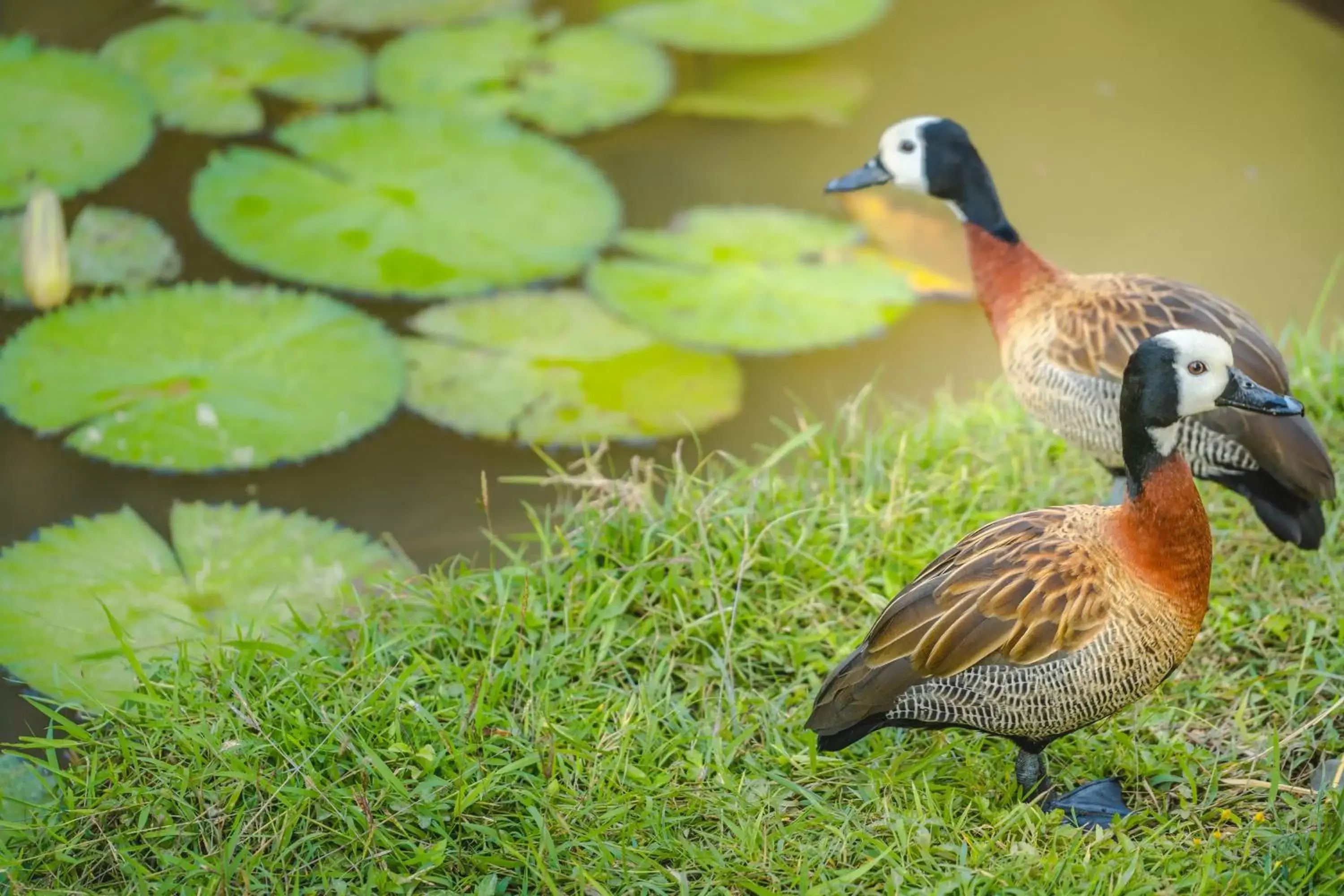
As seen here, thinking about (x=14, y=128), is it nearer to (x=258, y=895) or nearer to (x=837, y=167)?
(x=837, y=167)

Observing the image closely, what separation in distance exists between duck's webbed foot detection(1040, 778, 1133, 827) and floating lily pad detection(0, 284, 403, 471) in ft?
7.44

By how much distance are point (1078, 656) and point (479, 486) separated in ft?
6.40

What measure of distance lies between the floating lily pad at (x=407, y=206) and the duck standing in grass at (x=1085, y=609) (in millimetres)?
2348

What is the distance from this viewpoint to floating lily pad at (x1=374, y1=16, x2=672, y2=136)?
558 centimetres

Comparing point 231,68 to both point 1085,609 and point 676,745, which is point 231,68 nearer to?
point 676,745

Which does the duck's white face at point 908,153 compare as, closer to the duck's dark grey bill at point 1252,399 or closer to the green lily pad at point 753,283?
the green lily pad at point 753,283

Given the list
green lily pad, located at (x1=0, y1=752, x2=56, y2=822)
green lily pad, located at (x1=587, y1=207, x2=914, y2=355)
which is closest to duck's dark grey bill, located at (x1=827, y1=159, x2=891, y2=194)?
green lily pad, located at (x1=587, y1=207, x2=914, y2=355)

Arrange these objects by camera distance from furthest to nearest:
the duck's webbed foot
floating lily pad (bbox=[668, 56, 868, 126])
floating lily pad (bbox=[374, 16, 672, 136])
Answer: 1. floating lily pad (bbox=[668, 56, 868, 126])
2. floating lily pad (bbox=[374, 16, 672, 136])
3. the duck's webbed foot

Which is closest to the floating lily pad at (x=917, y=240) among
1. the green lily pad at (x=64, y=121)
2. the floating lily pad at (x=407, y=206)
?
the floating lily pad at (x=407, y=206)

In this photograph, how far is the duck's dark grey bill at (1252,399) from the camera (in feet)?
9.37

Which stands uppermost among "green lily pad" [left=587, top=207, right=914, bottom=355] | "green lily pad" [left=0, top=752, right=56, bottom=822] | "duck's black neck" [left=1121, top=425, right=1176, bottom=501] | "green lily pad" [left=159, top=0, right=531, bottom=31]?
"green lily pad" [left=159, top=0, right=531, bottom=31]

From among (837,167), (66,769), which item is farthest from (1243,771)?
(837,167)

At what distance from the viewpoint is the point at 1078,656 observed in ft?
9.26

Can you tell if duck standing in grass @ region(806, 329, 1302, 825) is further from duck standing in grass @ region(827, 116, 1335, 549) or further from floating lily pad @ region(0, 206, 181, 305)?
floating lily pad @ region(0, 206, 181, 305)
